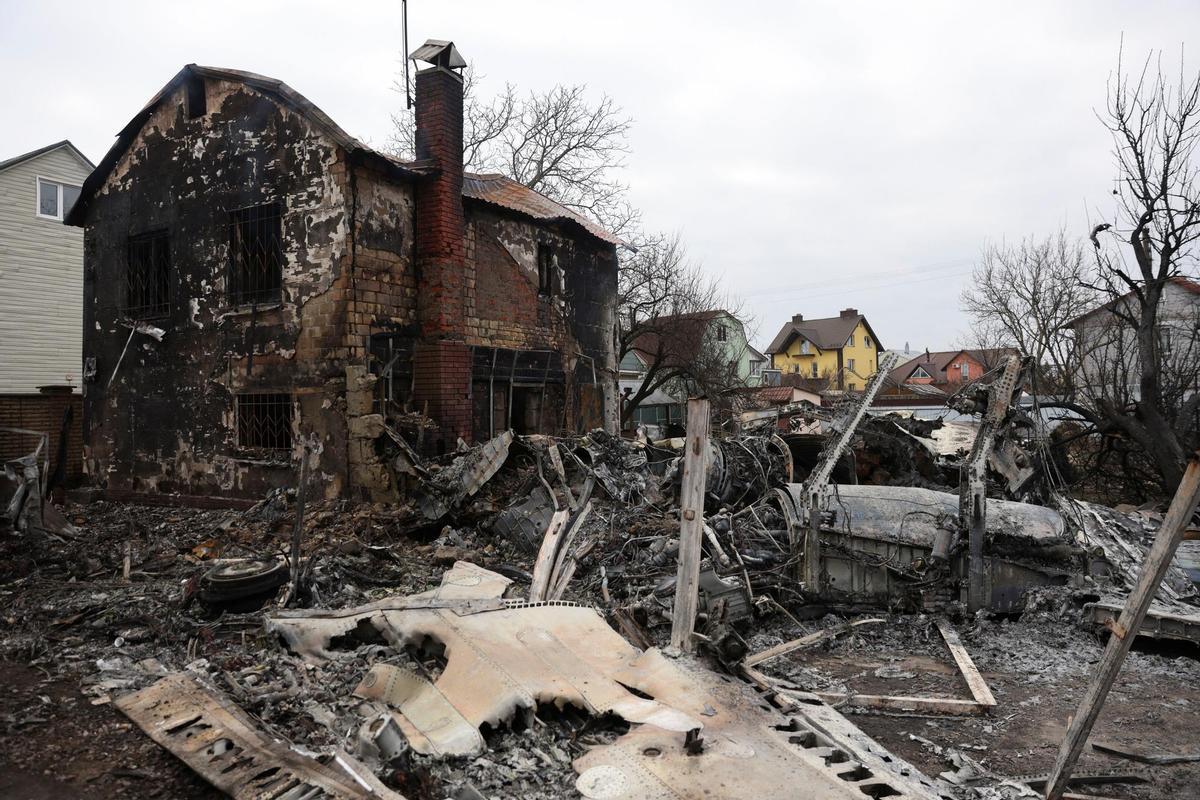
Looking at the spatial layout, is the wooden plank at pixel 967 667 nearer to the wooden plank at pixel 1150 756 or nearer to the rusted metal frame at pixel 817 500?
the wooden plank at pixel 1150 756

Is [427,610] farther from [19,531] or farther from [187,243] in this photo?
[187,243]

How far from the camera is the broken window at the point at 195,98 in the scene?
12.0m

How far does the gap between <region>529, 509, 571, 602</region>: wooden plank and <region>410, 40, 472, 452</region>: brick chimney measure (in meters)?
4.43

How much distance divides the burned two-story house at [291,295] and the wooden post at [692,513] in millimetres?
6734

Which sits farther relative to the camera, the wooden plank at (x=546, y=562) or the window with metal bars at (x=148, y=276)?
the window with metal bars at (x=148, y=276)

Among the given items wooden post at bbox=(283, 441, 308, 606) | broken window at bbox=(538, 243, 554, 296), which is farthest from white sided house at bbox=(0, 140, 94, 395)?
wooden post at bbox=(283, 441, 308, 606)

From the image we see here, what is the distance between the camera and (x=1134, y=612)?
316 cm

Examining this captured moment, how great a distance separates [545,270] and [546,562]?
8.39 metres

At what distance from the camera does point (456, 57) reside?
38.6 feet

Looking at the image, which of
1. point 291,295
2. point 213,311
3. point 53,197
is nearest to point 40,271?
point 53,197

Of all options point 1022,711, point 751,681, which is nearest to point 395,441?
point 751,681

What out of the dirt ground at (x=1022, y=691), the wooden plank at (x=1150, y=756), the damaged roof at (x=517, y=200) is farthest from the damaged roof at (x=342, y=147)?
the wooden plank at (x=1150, y=756)

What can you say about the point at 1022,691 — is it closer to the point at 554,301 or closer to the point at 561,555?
the point at 561,555

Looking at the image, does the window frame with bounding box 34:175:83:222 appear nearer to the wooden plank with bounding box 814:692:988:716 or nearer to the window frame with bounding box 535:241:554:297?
the window frame with bounding box 535:241:554:297
